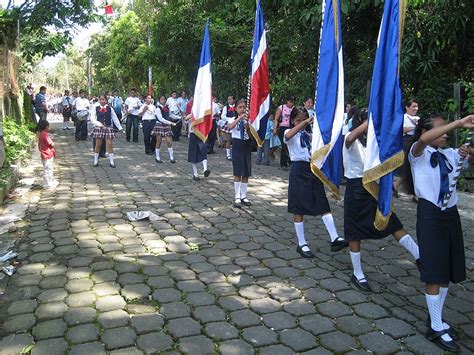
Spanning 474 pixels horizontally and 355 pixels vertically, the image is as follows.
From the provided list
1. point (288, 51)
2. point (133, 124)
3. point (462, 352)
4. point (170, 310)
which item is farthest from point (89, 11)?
point (462, 352)

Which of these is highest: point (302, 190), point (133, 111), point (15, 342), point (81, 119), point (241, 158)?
point (133, 111)

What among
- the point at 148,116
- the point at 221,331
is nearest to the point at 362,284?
the point at 221,331

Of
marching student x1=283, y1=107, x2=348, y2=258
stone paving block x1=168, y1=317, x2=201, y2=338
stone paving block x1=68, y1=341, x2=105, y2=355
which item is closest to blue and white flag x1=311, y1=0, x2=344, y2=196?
marching student x1=283, y1=107, x2=348, y2=258

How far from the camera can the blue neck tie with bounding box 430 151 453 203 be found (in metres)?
3.87

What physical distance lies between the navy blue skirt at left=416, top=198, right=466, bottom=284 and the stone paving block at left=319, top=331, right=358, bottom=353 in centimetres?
77

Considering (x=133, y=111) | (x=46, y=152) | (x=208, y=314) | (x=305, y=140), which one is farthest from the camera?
(x=133, y=111)

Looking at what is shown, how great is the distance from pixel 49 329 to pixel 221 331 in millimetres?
1394

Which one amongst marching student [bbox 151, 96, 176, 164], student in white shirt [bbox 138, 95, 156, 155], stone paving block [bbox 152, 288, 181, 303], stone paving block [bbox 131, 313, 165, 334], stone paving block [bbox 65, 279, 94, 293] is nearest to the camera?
stone paving block [bbox 131, 313, 165, 334]

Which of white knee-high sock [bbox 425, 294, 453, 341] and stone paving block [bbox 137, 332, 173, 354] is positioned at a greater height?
white knee-high sock [bbox 425, 294, 453, 341]

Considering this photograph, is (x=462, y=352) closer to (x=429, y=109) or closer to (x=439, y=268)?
(x=439, y=268)

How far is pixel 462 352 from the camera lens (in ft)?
12.2

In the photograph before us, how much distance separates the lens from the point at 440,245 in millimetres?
3865

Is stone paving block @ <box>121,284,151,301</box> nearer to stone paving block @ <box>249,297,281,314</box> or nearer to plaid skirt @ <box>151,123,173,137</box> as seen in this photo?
stone paving block @ <box>249,297,281,314</box>

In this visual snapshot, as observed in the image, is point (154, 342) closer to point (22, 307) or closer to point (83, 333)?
point (83, 333)
